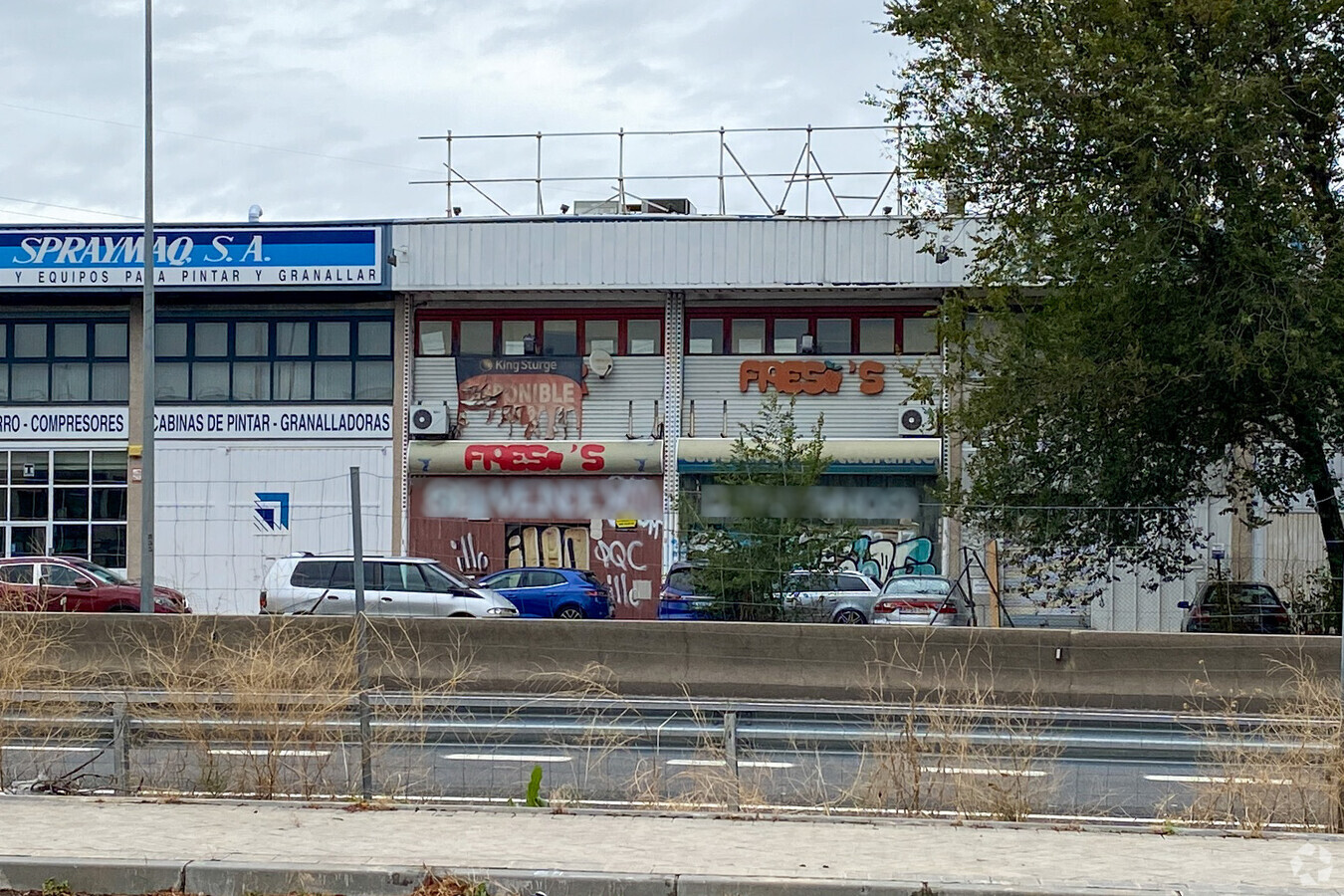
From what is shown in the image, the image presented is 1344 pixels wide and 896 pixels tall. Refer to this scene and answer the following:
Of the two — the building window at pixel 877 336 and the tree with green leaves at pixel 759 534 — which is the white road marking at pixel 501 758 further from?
the building window at pixel 877 336

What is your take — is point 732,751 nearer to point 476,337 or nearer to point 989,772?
point 989,772

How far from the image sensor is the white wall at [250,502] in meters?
34.2

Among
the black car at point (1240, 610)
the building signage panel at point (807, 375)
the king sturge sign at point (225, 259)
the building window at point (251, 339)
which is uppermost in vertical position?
the king sturge sign at point (225, 259)

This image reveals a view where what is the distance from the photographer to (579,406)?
34.4 metres

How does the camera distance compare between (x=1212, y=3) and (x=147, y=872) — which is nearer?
(x=147, y=872)

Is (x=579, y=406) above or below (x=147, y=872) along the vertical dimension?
above

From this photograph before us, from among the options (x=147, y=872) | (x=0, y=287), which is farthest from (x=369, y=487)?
(x=147, y=872)

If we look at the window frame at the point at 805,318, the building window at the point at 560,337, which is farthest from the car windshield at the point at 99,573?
the window frame at the point at 805,318

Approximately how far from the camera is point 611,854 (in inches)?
309

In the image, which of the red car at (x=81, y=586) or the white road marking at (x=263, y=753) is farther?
the red car at (x=81, y=586)

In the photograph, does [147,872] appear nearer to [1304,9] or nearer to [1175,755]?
[1175,755]

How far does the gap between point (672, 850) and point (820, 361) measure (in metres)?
26.5

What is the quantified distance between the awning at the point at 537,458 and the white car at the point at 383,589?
871 cm

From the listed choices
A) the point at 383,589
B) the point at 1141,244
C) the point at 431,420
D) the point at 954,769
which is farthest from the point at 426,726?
the point at 431,420
